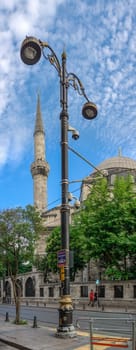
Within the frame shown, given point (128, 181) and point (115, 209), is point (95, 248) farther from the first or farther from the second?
point (128, 181)

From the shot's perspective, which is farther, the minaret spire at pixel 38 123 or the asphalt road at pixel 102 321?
the minaret spire at pixel 38 123

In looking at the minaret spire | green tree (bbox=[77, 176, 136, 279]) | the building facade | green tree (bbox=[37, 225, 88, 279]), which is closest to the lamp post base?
the building facade

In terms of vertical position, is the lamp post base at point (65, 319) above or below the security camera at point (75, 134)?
below

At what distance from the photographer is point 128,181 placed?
4112 centimetres

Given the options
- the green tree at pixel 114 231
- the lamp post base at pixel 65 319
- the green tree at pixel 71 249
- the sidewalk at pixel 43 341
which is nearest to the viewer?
the sidewalk at pixel 43 341

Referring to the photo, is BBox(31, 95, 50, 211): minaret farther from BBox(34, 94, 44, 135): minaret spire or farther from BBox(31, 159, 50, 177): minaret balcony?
BBox(34, 94, 44, 135): minaret spire

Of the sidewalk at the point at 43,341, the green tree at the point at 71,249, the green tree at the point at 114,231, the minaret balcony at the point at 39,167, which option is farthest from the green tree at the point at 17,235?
the minaret balcony at the point at 39,167

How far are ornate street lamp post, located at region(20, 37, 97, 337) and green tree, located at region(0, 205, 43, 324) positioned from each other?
774 cm

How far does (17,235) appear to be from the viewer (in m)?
20.2

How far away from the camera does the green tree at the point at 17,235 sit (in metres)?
20.0

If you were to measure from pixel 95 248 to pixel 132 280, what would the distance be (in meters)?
4.46

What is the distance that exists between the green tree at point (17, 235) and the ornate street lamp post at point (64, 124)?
7.74 meters

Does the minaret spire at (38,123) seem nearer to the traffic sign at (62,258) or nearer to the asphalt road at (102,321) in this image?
the asphalt road at (102,321)

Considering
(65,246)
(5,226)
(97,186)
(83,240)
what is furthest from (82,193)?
(65,246)
